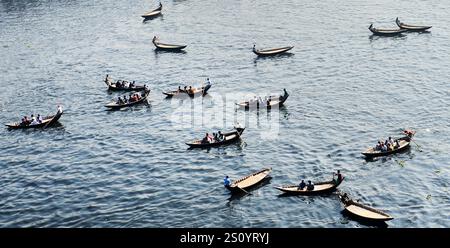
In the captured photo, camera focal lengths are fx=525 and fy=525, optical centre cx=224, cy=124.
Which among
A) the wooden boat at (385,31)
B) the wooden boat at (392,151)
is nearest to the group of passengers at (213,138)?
the wooden boat at (392,151)

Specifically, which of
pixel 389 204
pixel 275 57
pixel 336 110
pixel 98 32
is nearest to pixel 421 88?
pixel 336 110

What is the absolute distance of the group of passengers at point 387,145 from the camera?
2508 inches

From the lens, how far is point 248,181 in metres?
58.5

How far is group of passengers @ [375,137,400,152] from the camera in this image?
63.7 metres

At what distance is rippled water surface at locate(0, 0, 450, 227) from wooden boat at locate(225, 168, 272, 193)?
1314 millimetres

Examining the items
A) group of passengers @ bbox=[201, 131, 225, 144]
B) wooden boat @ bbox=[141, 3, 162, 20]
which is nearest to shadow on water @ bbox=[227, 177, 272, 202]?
group of passengers @ bbox=[201, 131, 225, 144]

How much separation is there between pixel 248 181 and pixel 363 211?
13235 mm

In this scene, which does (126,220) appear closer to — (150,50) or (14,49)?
(150,50)

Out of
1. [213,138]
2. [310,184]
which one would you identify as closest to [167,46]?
[213,138]

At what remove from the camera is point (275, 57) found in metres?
104

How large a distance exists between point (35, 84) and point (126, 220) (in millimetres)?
52304

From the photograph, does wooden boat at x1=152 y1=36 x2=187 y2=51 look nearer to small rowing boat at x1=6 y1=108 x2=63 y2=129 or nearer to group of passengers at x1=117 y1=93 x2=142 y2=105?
group of passengers at x1=117 y1=93 x2=142 y2=105

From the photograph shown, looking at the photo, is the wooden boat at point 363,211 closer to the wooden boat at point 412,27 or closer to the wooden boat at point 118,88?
the wooden boat at point 118,88

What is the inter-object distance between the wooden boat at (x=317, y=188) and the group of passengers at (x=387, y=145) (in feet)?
33.0
